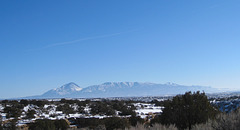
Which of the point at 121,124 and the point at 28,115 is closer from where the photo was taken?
the point at 121,124

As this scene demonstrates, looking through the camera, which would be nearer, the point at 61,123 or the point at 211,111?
the point at 211,111

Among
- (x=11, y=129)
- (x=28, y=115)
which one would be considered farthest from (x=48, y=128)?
(x=28, y=115)

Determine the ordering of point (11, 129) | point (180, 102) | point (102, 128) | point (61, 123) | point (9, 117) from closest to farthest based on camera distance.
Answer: point (102, 128), point (180, 102), point (11, 129), point (61, 123), point (9, 117)

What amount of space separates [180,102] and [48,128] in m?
9.74

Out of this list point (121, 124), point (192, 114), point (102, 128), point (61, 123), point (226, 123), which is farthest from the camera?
point (61, 123)

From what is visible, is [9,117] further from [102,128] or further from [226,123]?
[226,123]

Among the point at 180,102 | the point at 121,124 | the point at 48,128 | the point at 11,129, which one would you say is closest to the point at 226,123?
the point at 180,102

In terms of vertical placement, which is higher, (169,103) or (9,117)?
(169,103)

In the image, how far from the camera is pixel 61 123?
23281 mm

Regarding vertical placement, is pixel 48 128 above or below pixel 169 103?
below

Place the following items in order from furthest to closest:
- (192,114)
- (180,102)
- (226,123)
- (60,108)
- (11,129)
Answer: (60,108) → (11,129) → (180,102) → (192,114) → (226,123)

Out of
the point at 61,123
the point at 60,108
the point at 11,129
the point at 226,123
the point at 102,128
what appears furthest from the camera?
the point at 60,108

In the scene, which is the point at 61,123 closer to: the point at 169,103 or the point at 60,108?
the point at 169,103

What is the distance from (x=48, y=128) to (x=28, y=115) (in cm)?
1249
